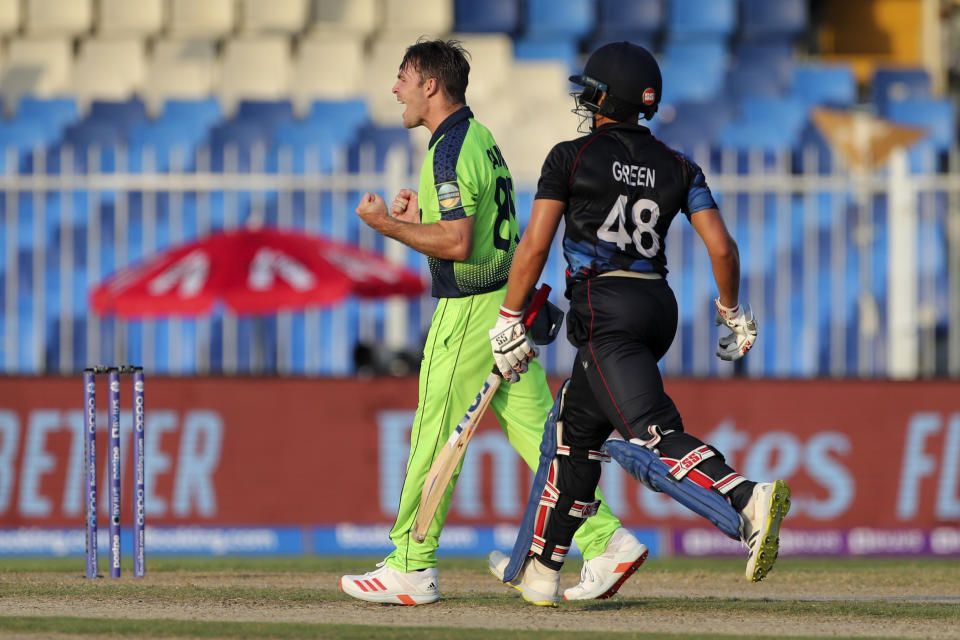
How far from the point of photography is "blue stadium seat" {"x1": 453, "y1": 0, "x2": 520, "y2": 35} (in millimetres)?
19562

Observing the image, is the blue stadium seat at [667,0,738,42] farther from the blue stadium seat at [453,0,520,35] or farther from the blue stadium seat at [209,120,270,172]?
the blue stadium seat at [209,120,270,172]

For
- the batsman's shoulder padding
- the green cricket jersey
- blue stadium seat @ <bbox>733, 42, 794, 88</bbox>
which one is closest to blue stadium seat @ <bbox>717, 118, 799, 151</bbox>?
blue stadium seat @ <bbox>733, 42, 794, 88</bbox>

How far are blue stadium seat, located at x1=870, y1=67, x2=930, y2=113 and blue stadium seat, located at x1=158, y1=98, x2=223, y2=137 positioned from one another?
7.77 m

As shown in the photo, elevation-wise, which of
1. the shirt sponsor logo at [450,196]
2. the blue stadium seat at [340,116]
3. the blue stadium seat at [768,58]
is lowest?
the shirt sponsor logo at [450,196]

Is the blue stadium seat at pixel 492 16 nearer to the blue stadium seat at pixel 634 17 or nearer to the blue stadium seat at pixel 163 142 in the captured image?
the blue stadium seat at pixel 634 17

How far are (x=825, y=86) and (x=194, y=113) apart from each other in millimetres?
7434

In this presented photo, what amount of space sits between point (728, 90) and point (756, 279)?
5.37 metres

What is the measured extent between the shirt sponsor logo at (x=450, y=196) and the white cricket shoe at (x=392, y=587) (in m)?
1.37

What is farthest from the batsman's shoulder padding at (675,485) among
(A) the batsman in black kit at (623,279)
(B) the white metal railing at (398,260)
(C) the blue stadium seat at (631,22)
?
(C) the blue stadium seat at (631,22)

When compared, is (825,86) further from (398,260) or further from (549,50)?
(398,260)

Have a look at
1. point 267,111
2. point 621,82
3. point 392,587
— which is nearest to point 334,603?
point 392,587

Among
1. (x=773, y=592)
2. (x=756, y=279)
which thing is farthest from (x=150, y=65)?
(x=773, y=592)

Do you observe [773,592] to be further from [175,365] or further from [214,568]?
[175,365]

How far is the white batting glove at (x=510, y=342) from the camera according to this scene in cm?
545
